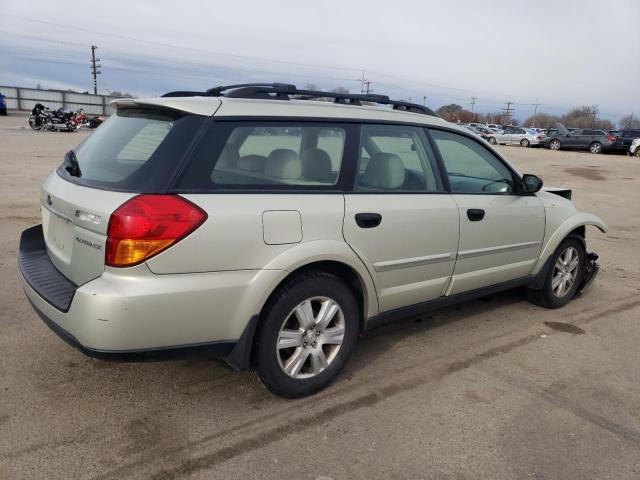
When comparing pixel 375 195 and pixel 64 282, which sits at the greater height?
pixel 375 195

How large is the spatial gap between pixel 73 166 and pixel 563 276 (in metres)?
4.16

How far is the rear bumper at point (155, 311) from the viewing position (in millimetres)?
2488

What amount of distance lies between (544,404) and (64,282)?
285 centimetres

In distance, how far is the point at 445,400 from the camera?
321 centimetres

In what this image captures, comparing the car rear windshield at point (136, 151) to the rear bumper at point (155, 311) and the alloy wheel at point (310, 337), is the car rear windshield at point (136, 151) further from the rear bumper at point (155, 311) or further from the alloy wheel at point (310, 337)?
the alloy wheel at point (310, 337)

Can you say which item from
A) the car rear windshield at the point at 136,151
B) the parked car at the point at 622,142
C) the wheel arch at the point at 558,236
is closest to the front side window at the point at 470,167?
the wheel arch at the point at 558,236

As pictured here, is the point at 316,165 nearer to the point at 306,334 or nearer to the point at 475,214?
the point at 306,334

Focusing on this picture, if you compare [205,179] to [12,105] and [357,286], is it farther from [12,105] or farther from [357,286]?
[12,105]

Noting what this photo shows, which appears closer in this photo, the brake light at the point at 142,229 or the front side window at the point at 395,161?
the brake light at the point at 142,229

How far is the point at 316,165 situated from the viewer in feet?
10.4

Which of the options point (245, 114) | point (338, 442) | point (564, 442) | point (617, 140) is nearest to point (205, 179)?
point (245, 114)

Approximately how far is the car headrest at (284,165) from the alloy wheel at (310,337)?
2.37 ft

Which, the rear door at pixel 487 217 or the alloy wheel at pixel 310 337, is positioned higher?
the rear door at pixel 487 217

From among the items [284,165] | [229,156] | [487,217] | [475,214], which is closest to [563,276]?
[487,217]
